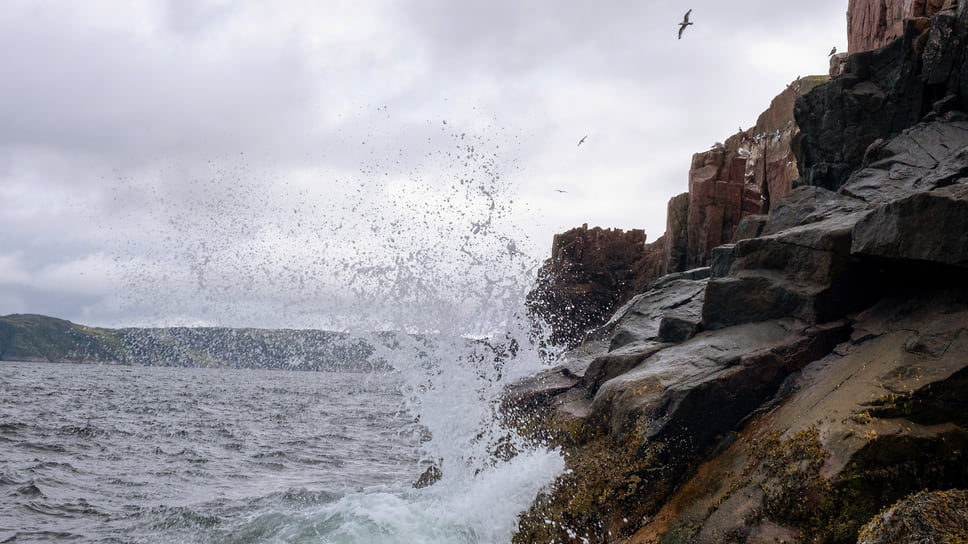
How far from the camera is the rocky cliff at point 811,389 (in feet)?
15.9

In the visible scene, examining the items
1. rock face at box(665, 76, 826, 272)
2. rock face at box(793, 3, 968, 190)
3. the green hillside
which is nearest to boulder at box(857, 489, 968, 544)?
rock face at box(793, 3, 968, 190)

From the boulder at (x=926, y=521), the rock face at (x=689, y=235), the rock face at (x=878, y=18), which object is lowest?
the boulder at (x=926, y=521)

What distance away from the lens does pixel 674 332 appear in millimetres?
8836

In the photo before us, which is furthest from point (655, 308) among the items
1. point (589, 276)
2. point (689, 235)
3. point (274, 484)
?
point (589, 276)

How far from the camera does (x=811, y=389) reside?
20.4 ft

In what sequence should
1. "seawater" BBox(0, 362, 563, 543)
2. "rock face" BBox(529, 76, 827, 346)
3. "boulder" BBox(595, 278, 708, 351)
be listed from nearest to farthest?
"seawater" BBox(0, 362, 563, 543)
"boulder" BBox(595, 278, 708, 351)
"rock face" BBox(529, 76, 827, 346)

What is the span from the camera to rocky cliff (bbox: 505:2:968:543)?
190 inches

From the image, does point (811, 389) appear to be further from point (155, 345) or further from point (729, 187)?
Result: point (155, 345)

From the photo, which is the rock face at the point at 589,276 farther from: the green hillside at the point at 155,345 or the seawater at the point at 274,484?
the green hillside at the point at 155,345

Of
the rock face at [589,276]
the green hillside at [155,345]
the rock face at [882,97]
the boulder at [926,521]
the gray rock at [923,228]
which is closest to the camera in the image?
the boulder at [926,521]

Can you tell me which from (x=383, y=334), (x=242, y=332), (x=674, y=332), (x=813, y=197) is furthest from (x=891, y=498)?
(x=242, y=332)

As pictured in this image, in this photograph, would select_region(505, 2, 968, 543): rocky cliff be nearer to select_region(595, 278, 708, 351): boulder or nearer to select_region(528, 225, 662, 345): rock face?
select_region(595, 278, 708, 351): boulder

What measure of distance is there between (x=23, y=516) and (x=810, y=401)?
11.3 meters

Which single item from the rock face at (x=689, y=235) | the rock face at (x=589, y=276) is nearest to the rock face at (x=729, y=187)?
the rock face at (x=689, y=235)
